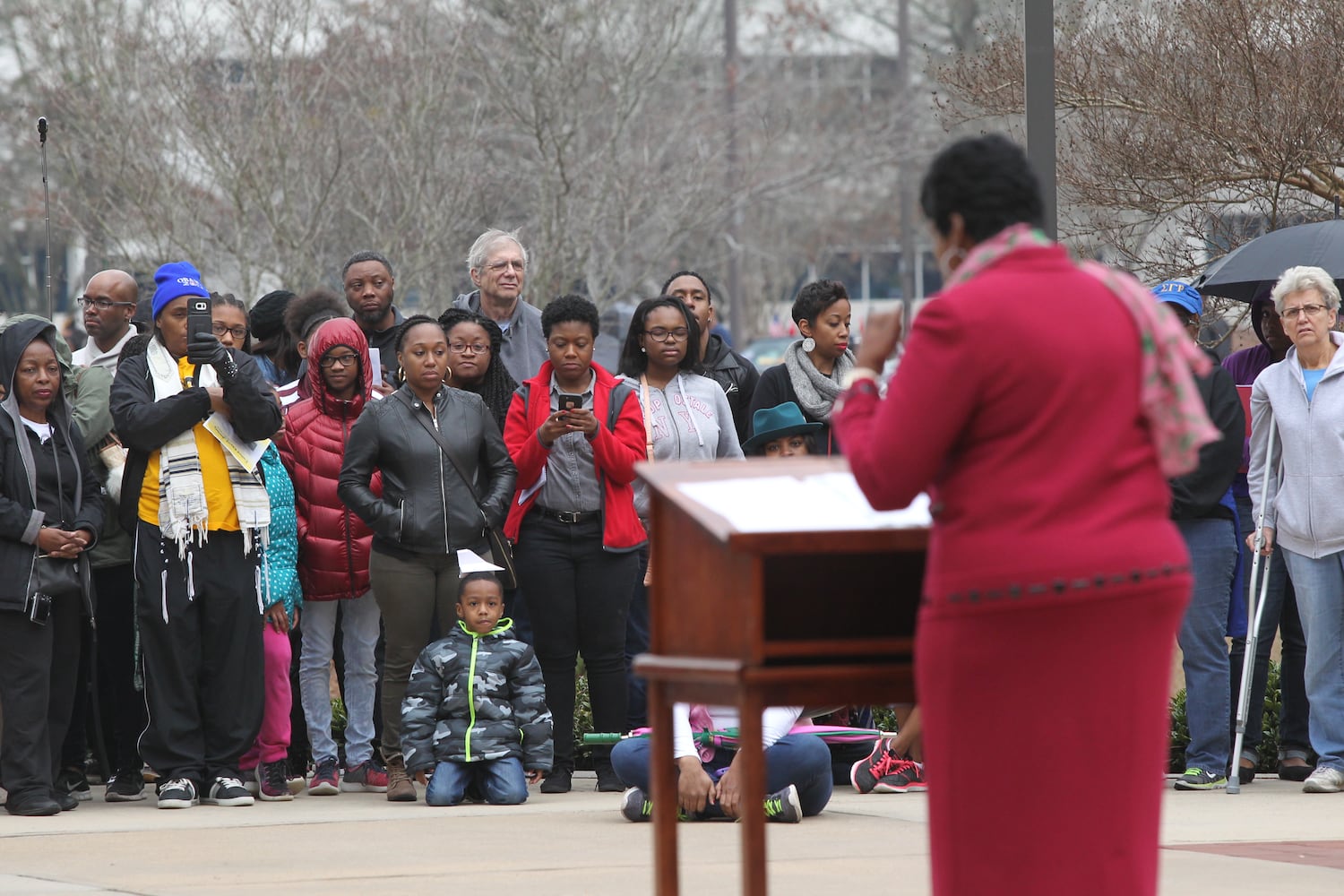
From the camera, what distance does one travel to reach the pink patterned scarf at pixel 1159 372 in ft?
13.1

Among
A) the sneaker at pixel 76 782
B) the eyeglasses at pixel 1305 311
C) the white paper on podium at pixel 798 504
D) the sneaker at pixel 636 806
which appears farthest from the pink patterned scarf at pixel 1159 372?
the sneaker at pixel 76 782

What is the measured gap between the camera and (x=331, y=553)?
943cm

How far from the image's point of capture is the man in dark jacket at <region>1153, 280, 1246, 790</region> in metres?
9.05

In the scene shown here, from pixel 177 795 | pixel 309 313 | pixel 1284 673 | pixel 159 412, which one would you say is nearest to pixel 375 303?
pixel 309 313

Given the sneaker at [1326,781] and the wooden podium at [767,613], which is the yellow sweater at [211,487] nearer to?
the wooden podium at [767,613]

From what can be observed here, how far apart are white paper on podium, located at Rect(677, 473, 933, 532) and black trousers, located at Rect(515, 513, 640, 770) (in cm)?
483

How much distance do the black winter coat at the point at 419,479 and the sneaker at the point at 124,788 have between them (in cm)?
157

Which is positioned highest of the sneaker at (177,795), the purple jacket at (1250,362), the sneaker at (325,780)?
the purple jacket at (1250,362)

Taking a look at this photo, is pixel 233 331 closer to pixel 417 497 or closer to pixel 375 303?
pixel 375 303

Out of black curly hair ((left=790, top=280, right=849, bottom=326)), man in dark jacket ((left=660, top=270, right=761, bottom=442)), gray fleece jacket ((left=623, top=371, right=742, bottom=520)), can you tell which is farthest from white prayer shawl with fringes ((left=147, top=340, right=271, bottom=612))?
black curly hair ((left=790, top=280, right=849, bottom=326))

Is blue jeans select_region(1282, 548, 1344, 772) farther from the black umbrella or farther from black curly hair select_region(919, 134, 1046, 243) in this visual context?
black curly hair select_region(919, 134, 1046, 243)

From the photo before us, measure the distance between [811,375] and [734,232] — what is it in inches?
868

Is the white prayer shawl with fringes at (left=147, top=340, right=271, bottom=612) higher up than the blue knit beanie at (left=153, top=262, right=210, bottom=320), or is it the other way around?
the blue knit beanie at (left=153, top=262, right=210, bottom=320)

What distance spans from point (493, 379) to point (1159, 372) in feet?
21.3
